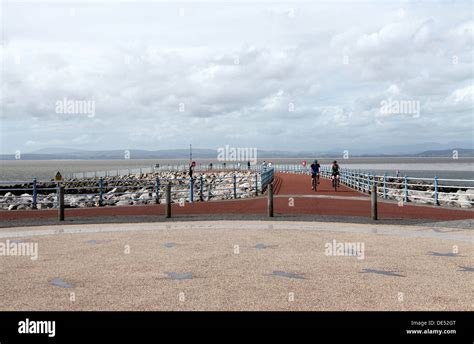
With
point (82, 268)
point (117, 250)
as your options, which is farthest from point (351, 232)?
point (82, 268)

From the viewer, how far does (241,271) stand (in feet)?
29.7

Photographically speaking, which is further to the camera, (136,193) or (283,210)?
(136,193)

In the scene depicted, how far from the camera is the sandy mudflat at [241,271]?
7090 millimetres

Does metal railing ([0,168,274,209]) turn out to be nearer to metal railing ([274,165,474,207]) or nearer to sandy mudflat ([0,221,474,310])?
metal railing ([274,165,474,207])

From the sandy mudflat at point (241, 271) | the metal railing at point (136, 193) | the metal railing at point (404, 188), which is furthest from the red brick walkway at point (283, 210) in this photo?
the sandy mudflat at point (241, 271)

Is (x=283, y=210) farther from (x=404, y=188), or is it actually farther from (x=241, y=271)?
(x=241, y=271)


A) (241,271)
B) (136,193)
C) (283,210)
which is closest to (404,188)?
(283,210)

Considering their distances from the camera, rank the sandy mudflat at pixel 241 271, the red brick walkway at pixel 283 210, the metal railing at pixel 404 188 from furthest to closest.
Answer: the metal railing at pixel 404 188 < the red brick walkway at pixel 283 210 < the sandy mudflat at pixel 241 271

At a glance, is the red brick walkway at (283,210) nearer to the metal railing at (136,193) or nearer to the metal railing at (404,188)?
the metal railing at (136,193)

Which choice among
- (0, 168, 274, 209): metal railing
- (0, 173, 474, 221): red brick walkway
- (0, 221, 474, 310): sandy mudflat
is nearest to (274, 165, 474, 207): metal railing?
(0, 173, 474, 221): red brick walkway

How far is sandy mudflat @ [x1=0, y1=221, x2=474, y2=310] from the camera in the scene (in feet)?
23.3

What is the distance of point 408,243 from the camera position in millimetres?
12219

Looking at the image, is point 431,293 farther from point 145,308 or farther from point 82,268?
point 82,268

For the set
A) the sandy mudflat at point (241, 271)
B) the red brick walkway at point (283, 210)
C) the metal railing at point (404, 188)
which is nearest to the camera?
the sandy mudflat at point (241, 271)
